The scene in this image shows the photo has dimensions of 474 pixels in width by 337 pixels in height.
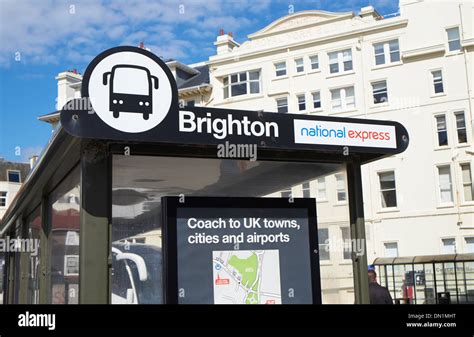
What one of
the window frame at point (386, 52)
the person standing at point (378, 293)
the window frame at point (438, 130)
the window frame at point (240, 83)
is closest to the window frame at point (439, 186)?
the window frame at point (438, 130)

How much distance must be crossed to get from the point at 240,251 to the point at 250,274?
9.0 inches

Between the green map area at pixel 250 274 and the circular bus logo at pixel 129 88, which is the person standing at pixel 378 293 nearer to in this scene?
the green map area at pixel 250 274

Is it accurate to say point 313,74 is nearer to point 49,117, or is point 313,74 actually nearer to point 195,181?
point 49,117

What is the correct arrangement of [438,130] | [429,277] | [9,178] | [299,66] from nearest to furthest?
[429,277]
[438,130]
[299,66]
[9,178]

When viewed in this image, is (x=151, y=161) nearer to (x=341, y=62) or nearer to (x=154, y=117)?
(x=154, y=117)

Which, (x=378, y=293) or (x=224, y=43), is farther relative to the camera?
(x=224, y=43)

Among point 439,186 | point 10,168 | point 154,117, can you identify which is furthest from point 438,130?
point 10,168

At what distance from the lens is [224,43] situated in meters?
52.1

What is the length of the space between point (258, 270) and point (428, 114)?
122 ft

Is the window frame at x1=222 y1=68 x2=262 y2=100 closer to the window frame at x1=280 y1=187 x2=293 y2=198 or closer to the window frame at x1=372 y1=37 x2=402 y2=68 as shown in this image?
the window frame at x1=372 y1=37 x2=402 y2=68

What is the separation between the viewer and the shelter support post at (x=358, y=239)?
6387 millimetres

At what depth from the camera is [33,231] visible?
1002 cm
